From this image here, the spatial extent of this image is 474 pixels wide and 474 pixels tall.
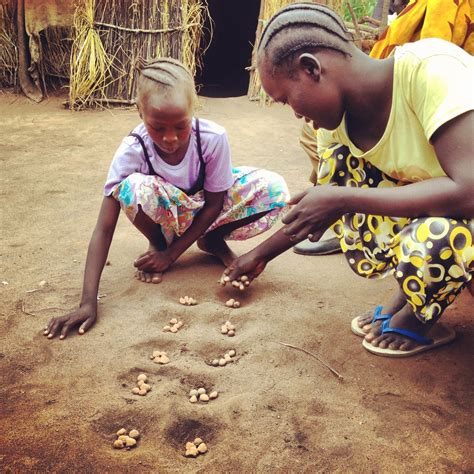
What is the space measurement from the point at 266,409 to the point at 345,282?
1004mm

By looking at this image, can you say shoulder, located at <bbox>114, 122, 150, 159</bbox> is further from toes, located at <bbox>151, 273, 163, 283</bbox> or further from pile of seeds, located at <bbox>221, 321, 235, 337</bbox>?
pile of seeds, located at <bbox>221, 321, 235, 337</bbox>

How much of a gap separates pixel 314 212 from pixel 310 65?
431 millimetres

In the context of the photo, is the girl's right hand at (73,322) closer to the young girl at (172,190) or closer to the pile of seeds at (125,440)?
the young girl at (172,190)

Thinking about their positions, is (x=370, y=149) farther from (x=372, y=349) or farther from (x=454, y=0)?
(x=454, y=0)

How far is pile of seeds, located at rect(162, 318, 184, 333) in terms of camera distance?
7.61ft

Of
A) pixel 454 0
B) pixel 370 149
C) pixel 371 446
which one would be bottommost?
pixel 371 446

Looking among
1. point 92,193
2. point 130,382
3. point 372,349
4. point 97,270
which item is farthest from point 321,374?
point 92,193

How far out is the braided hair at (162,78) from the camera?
2301 mm

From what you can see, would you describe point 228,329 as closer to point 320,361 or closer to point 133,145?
point 320,361

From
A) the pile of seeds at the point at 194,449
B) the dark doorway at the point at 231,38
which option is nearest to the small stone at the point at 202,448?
the pile of seeds at the point at 194,449

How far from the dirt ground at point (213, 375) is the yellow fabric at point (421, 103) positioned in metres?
0.66

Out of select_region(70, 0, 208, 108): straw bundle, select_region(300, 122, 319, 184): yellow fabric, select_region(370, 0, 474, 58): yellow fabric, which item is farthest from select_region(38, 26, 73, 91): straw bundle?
select_region(370, 0, 474, 58): yellow fabric

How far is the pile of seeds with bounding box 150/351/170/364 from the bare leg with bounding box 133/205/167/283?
0.56m

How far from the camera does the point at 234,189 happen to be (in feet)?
8.98
